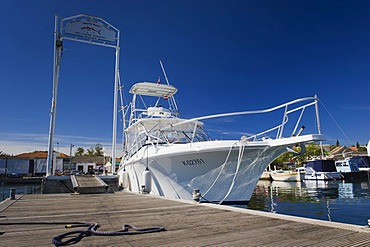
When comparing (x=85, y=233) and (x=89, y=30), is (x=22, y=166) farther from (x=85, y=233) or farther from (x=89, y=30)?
(x=85, y=233)

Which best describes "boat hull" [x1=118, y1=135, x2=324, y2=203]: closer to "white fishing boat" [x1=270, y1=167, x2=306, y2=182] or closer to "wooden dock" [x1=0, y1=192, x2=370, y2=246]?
"wooden dock" [x1=0, y1=192, x2=370, y2=246]

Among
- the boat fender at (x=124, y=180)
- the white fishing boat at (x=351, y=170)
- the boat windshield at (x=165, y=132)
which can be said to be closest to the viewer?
the boat windshield at (x=165, y=132)

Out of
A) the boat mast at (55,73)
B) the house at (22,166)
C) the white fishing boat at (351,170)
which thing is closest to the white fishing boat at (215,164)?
the boat mast at (55,73)

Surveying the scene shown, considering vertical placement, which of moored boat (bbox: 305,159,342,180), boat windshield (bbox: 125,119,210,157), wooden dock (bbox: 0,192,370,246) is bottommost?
moored boat (bbox: 305,159,342,180)

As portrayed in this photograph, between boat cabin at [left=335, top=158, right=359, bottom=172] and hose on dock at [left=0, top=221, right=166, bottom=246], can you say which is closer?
hose on dock at [left=0, top=221, right=166, bottom=246]

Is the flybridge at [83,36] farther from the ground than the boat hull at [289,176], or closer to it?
farther from the ground

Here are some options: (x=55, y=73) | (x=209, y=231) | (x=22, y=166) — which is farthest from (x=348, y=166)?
(x=22, y=166)

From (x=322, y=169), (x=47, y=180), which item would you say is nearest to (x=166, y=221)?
(x=47, y=180)

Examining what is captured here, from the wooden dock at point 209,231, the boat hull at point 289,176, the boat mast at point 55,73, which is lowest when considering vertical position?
the boat hull at point 289,176

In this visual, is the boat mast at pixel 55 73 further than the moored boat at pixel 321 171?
No

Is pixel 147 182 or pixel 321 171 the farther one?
pixel 321 171

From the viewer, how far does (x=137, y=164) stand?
1217cm

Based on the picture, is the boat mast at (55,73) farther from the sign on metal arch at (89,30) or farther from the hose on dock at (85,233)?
the hose on dock at (85,233)

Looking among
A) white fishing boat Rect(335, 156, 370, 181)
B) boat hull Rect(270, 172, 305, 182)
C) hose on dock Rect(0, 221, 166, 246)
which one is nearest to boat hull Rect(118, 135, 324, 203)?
hose on dock Rect(0, 221, 166, 246)
